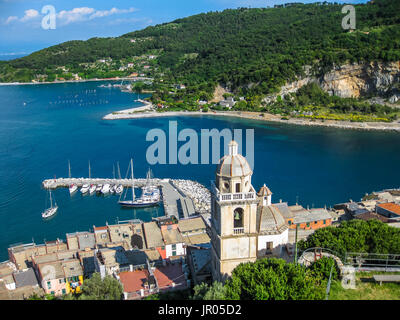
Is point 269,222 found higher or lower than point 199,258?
higher

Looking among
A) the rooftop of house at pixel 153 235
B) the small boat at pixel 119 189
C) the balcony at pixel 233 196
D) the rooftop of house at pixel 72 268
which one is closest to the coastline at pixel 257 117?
the small boat at pixel 119 189

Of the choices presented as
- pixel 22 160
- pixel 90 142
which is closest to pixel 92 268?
pixel 22 160

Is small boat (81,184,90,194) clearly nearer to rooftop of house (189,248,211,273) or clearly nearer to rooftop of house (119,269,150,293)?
rooftop of house (119,269,150,293)

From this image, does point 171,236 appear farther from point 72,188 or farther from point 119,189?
point 72,188

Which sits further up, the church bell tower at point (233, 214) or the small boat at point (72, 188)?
the church bell tower at point (233, 214)

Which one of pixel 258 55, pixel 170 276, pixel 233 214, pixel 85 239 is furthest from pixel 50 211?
pixel 258 55

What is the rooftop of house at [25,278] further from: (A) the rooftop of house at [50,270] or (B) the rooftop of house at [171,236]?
(B) the rooftop of house at [171,236]

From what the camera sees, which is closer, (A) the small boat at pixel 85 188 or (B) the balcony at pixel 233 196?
(B) the balcony at pixel 233 196
